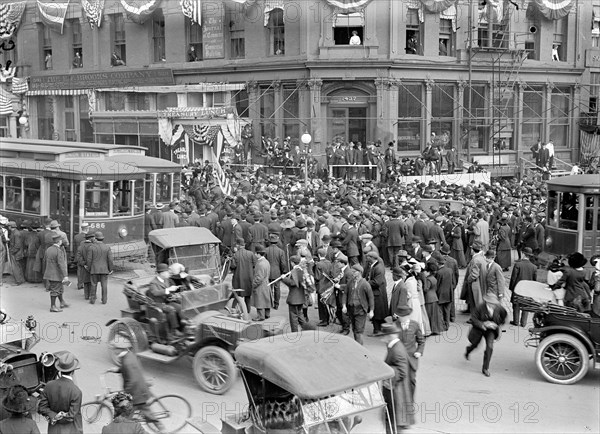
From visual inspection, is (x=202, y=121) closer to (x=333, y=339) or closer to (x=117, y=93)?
(x=117, y=93)

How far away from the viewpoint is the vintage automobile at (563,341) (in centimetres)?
1188

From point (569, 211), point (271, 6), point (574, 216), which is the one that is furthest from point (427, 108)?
point (574, 216)

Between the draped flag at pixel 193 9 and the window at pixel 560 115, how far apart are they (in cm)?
1913

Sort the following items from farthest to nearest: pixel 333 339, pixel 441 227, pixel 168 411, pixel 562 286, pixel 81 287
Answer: pixel 441 227 → pixel 81 287 → pixel 562 286 → pixel 168 411 → pixel 333 339

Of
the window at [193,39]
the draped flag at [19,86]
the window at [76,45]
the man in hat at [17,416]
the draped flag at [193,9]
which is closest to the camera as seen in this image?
the man in hat at [17,416]

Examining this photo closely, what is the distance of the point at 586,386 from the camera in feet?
39.5

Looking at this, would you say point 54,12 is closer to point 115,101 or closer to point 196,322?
point 115,101

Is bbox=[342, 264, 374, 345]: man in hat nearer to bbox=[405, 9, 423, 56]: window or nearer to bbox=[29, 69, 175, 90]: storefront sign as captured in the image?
bbox=[405, 9, 423, 56]: window

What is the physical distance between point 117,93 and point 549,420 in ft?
98.7

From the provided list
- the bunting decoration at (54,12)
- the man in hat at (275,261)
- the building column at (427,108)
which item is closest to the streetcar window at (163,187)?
the man in hat at (275,261)

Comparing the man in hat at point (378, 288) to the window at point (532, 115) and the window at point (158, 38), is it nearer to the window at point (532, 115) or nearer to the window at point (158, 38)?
the window at point (532, 115)

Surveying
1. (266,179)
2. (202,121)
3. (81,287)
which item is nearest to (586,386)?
(81,287)

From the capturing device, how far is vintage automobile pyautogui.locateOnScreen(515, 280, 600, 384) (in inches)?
468

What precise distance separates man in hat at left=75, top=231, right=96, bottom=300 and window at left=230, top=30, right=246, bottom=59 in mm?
22203
